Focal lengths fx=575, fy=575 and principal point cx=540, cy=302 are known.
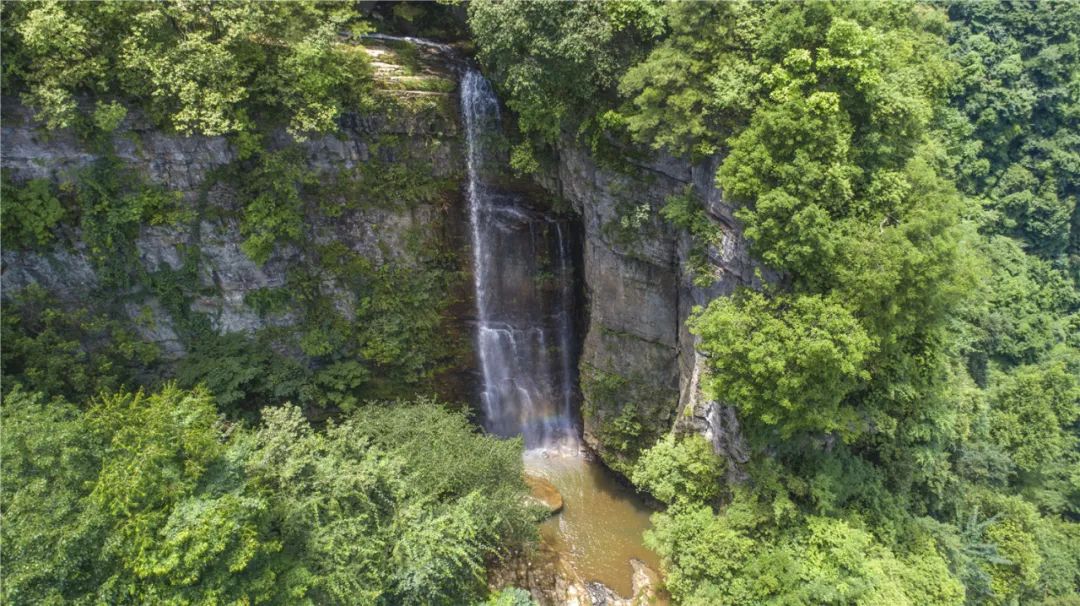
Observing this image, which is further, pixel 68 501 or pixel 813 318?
pixel 813 318

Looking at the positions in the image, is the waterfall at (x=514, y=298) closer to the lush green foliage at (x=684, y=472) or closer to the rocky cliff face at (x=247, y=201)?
the rocky cliff face at (x=247, y=201)

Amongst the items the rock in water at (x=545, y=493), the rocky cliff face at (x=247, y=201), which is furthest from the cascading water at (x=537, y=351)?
the rocky cliff face at (x=247, y=201)

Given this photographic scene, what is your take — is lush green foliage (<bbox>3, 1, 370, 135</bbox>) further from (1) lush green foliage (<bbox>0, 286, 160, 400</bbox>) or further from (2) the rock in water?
(2) the rock in water

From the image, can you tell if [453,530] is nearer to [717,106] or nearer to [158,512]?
[158,512]

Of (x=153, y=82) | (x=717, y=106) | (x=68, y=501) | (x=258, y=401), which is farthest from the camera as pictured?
(x=258, y=401)

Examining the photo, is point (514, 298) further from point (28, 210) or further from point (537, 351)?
point (28, 210)

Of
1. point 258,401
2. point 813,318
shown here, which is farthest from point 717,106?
point 258,401
